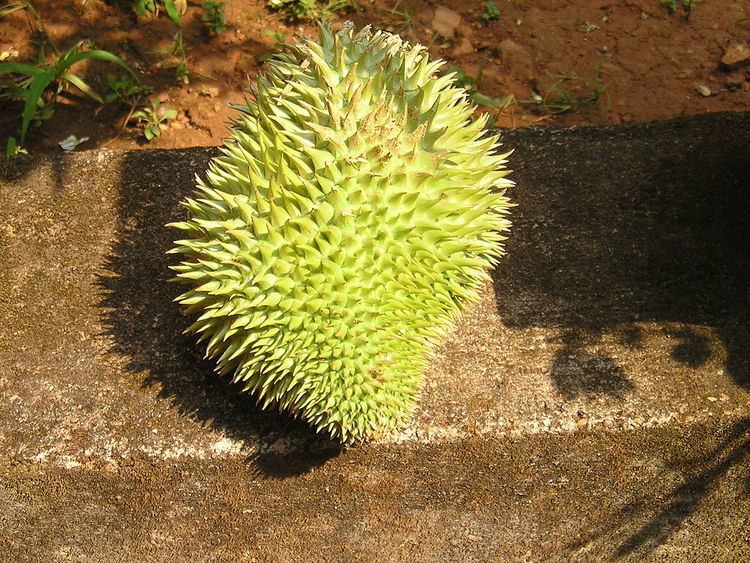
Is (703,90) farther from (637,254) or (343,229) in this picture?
(343,229)

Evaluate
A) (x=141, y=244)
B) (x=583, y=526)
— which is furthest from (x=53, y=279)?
(x=583, y=526)

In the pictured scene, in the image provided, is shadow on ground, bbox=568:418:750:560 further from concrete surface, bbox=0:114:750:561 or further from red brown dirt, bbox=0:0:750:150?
red brown dirt, bbox=0:0:750:150

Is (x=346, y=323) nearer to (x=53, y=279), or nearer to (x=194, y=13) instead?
(x=53, y=279)

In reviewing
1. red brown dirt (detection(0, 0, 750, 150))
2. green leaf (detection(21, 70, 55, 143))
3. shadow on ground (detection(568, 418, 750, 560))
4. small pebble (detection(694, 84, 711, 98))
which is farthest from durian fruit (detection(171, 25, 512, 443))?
small pebble (detection(694, 84, 711, 98))

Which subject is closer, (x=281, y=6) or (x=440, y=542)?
(x=440, y=542)

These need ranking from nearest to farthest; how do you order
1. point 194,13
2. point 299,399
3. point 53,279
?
1. point 299,399
2. point 53,279
3. point 194,13

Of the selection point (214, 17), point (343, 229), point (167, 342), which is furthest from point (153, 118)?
point (343, 229)

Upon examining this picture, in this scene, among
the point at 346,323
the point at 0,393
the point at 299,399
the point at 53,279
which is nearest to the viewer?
the point at 346,323
